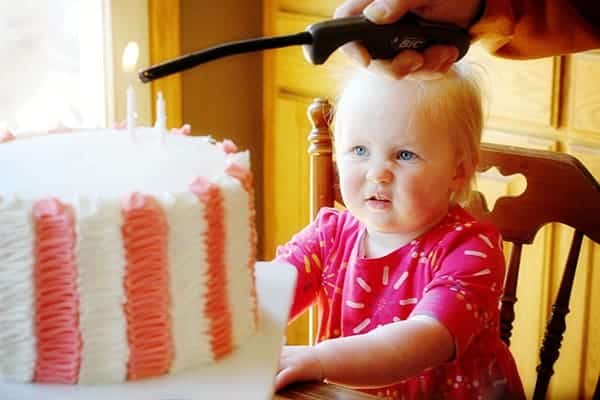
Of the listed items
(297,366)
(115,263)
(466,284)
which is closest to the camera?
(115,263)

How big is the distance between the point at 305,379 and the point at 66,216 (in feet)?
0.92

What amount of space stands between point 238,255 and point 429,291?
0.35m

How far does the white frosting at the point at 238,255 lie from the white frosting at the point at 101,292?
0.36ft

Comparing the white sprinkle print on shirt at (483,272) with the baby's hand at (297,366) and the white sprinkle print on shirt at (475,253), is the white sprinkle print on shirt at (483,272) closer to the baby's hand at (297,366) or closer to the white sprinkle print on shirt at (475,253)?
the white sprinkle print on shirt at (475,253)

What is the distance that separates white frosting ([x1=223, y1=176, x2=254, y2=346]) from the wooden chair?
53cm

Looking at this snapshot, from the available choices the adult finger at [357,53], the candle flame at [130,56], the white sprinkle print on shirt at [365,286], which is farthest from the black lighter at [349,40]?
the candle flame at [130,56]

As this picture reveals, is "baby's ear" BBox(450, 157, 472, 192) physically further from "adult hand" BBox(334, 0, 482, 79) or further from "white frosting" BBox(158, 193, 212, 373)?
"white frosting" BBox(158, 193, 212, 373)

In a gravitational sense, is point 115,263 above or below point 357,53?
below

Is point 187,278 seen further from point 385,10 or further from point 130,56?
point 130,56

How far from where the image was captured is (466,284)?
122cm

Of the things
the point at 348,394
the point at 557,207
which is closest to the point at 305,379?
the point at 348,394

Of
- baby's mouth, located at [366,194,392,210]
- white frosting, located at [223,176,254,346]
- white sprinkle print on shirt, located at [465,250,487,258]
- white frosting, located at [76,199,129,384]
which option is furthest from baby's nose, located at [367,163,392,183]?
white frosting, located at [76,199,129,384]

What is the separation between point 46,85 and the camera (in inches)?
74.1

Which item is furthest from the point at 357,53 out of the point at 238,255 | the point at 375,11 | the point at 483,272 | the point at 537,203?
the point at 537,203
